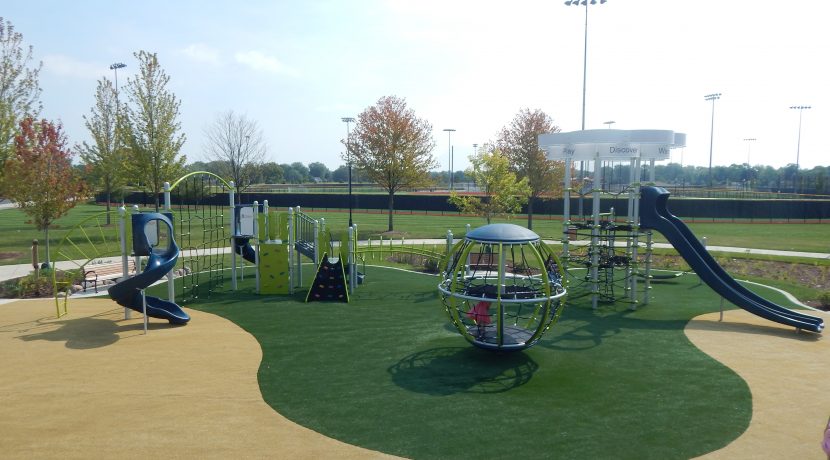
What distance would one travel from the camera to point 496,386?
992 cm

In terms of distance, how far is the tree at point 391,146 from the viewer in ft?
126

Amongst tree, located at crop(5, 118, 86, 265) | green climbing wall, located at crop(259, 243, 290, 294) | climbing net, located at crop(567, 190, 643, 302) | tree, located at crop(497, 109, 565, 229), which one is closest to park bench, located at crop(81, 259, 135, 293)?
tree, located at crop(5, 118, 86, 265)

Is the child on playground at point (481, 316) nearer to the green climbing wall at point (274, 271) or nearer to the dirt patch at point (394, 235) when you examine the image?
the green climbing wall at point (274, 271)

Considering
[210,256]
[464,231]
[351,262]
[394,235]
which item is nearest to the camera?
[351,262]

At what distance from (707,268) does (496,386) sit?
8.30 meters

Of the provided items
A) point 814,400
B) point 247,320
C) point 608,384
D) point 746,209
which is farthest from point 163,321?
point 746,209

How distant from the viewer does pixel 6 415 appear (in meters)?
8.56

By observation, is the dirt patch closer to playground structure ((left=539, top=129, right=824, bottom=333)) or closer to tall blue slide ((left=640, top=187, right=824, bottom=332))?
playground structure ((left=539, top=129, right=824, bottom=333))

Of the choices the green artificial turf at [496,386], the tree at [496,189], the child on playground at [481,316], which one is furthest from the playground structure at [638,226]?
the tree at [496,189]

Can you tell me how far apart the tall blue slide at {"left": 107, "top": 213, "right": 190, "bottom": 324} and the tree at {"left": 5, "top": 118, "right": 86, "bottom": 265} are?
9732 mm

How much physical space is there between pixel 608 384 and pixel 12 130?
2682 cm

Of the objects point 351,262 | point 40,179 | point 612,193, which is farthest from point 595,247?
point 40,179

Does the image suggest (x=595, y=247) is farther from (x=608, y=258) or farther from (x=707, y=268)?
(x=707, y=268)

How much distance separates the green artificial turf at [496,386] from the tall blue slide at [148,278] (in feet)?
5.08
